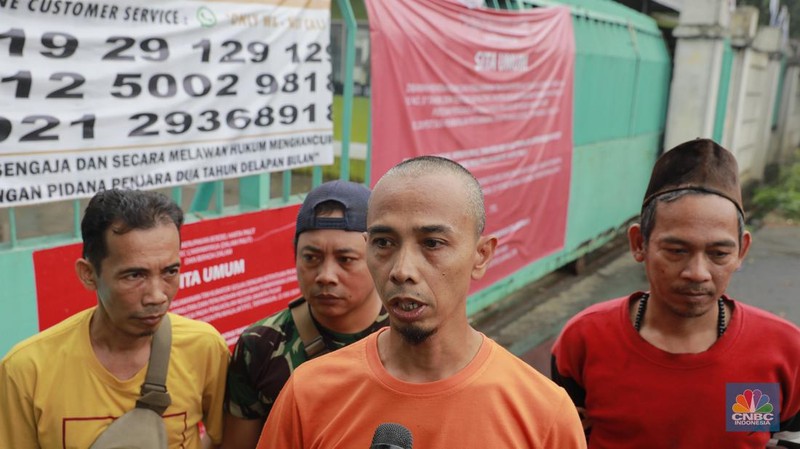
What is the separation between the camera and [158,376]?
2162mm

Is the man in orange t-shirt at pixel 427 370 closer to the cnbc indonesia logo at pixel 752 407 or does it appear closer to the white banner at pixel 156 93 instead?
the cnbc indonesia logo at pixel 752 407

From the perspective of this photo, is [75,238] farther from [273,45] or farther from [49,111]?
[273,45]

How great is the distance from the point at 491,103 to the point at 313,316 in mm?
3995

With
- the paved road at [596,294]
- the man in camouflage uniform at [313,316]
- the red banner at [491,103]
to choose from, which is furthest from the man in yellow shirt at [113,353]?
the paved road at [596,294]

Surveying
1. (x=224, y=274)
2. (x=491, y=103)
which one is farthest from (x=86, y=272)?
(x=491, y=103)

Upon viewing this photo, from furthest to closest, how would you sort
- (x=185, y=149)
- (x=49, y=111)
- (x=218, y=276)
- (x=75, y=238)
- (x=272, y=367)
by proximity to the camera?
1. (x=218, y=276)
2. (x=185, y=149)
3. (x=75, y=238)
4. (x=49, y=111)
5. (x=272, y=367)

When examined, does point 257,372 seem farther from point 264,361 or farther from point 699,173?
point 699,173

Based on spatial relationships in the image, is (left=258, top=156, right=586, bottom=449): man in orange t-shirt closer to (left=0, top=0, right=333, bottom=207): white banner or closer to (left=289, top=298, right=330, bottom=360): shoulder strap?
(left=289, top=298, right=330, bottom=360): shoulder strap

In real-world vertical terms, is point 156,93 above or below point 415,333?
above

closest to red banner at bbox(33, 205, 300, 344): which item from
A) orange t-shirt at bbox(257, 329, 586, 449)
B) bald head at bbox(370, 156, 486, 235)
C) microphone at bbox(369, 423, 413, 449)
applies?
orange t-shirt at bbox(257, 329, 586, 449)

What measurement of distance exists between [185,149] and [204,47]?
51cm

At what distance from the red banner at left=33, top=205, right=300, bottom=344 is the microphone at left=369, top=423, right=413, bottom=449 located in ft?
7.73

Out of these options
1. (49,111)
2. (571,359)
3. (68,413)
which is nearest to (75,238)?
(49,111)

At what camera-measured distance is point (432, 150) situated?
518 cm
